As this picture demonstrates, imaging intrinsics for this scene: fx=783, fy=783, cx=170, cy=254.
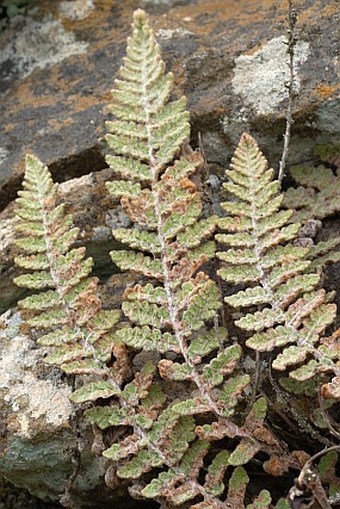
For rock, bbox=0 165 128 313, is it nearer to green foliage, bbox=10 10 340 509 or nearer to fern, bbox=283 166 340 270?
green foliage, bbox=10 10 340 509

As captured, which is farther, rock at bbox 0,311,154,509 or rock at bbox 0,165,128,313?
rock at bbox 0,165,128,313

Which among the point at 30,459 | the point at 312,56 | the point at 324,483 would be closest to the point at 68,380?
the point at 30,459

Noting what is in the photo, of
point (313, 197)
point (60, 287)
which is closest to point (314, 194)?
point (313, 197)

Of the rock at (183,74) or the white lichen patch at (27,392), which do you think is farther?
the rock at (183,74)

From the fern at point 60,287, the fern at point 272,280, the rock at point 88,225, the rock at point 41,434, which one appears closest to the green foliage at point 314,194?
the fern at point 272,280

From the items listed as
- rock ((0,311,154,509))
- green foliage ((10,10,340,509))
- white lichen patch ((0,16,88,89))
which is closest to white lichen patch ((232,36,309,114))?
green foliage ((10,10,340,509))

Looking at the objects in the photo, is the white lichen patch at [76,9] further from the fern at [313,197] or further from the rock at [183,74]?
the fern at [313,197]
